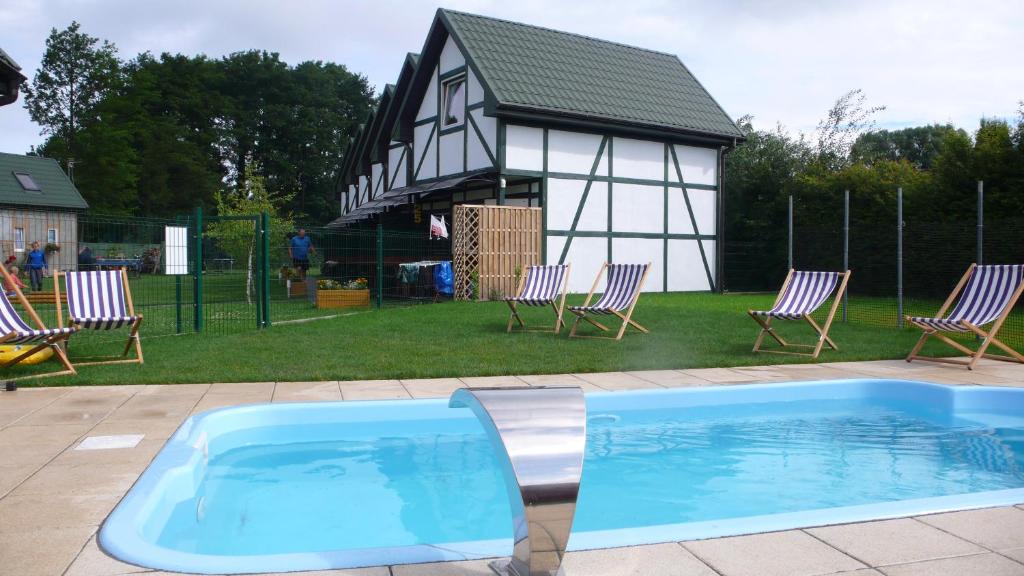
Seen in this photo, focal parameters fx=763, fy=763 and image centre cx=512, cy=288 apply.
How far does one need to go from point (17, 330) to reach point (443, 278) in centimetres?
853

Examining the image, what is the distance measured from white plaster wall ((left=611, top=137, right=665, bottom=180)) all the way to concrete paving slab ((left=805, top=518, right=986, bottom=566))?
14.6 metres

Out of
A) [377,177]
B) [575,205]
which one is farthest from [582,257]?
[377,177]

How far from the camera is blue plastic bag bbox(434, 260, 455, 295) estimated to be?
46.5 feet

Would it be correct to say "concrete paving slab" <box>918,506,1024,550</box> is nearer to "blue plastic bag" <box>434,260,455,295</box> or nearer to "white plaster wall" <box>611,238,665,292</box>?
"blue plastic bag" <box>434,260,455,295</box>

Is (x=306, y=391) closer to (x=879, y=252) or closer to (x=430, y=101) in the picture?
(x=879, y=252)

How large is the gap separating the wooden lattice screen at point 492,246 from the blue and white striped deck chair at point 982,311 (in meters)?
8.33

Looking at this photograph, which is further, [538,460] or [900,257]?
[900,257]

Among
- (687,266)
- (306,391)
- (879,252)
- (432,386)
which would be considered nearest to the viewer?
(306,391)

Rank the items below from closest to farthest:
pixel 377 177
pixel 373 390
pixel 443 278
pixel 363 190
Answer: pixel 373 390, pixel 443 278, pixel 377 177, pixel 363 190

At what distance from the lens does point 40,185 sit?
99.1 ft

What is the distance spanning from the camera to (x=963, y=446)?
195 inches

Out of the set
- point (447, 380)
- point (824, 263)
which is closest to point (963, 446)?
point (447, 380)

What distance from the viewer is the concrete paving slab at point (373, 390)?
531cm

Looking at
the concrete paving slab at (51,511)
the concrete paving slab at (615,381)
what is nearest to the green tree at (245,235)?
the concrete paving slab at (615,381)
